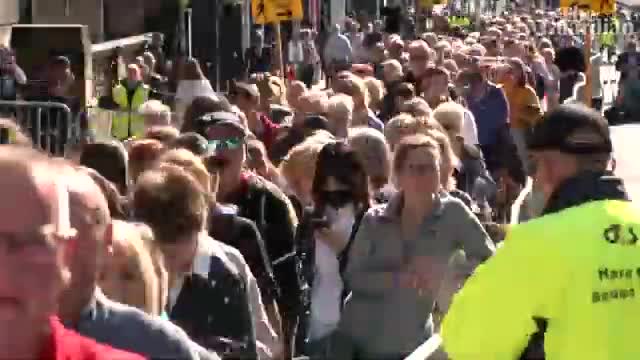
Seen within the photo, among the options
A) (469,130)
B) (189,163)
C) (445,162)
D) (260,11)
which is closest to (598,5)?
(260,11)

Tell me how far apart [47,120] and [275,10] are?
3195 millimetres

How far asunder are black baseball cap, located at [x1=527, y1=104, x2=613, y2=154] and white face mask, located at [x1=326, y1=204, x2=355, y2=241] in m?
3.20

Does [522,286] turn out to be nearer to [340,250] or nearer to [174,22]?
[340,250]

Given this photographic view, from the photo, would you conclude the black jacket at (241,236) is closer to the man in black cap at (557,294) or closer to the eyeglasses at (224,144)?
the eyeglasses at (224,144)

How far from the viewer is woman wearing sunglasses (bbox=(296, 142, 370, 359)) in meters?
7.54

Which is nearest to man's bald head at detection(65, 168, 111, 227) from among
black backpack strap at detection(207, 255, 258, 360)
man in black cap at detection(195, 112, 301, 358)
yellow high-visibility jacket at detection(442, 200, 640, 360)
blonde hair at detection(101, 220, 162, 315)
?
blonde hair at detection(101, 220, 162, 315)

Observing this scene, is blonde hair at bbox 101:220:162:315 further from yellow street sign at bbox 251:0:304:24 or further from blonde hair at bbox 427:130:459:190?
yellow street sign at bbox 251:0:304:24

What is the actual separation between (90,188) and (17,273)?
2.73 ft

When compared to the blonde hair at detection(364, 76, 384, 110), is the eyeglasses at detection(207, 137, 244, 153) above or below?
above

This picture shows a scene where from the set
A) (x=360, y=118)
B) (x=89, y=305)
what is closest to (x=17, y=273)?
(x=89, y=305)

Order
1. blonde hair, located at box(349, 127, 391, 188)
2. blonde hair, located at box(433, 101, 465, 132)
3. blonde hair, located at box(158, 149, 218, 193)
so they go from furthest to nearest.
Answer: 1. blonde hair, located at box(433, 101, 465, 132)
2. blonde hair, located at box(349, 127, 391, 188)
3. blonde hair, located at box(158, 149, 218, 193)

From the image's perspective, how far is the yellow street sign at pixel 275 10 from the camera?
1736 cm

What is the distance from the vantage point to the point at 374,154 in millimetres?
8602

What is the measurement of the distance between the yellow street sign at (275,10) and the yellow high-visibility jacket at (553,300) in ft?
43.7
